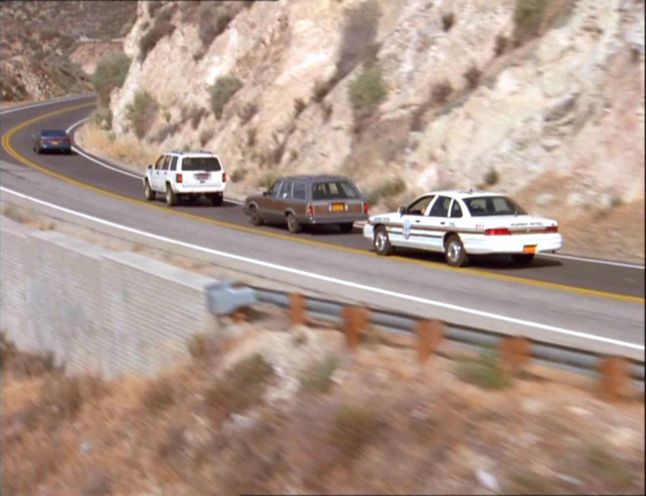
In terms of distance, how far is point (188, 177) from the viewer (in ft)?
103

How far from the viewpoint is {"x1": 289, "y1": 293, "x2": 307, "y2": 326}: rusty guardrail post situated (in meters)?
12.3

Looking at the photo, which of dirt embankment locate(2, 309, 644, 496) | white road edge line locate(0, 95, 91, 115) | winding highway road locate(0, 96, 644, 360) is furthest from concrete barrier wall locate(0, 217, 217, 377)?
white road edge line locate(0, 95, 91, 115)

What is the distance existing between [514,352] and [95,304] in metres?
10.6

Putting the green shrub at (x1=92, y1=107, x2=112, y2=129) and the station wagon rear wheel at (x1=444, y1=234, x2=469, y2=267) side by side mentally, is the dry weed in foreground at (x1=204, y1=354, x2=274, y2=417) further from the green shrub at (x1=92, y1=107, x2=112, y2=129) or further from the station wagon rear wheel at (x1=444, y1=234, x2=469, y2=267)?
the green shrub at (x1=92, y1=107, x2=112, y2=129)

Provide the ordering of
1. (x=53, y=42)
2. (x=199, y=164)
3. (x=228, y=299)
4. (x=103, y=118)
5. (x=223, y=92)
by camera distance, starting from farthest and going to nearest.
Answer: (x=53, y=42) → (x=103, y=118) → (x=223, y=92) → (x=199, y=164) → (x=228, y=299)

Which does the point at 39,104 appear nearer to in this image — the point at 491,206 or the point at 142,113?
the point at 142,113

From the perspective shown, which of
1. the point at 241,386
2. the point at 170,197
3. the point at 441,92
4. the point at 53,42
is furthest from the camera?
the point at 53,42

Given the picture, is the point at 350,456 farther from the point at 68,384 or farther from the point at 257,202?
the point at 257,202

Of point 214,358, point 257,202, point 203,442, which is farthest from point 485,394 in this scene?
point 257,202

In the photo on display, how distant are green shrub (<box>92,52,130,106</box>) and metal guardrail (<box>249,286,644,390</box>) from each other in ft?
157

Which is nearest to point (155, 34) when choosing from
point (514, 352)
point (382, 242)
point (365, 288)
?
point (382, 242)

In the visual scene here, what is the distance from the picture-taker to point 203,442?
11.6 m

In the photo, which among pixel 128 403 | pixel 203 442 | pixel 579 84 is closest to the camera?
pixel 203 442

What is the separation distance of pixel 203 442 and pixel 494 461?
470 centimetres
